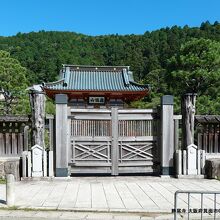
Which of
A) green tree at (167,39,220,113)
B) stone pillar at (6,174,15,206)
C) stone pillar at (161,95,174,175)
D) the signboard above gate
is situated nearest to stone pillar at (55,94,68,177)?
stone pillar at (161,95,174,175)

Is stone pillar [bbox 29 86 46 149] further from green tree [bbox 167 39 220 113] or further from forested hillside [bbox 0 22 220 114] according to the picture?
forested hillside [bbox 0 22 220 114]

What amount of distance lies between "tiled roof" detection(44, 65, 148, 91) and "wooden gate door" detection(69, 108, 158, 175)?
42.0 feet

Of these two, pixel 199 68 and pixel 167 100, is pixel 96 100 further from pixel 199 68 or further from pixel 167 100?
pixel 167 100

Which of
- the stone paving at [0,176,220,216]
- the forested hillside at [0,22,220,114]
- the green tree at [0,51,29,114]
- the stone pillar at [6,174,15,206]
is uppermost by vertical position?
the forested hillside at [0,22,220,114]

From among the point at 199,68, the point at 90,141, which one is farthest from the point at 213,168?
the point at 199,68

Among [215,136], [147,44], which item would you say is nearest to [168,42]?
[147,44]

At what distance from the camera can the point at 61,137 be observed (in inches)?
379

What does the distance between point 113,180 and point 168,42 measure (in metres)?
47.5

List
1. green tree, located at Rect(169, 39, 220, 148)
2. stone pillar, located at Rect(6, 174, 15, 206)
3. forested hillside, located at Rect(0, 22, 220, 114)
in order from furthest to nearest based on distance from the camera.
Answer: forested hillside, located at Rect(0, 22, 220, 114)
green tree, located at Rect(169, 39, 220, 148)
stone pillar, located at Rect(6, 174, 15, 206)

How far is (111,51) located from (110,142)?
1887 inches

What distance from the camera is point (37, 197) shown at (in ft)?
23.1

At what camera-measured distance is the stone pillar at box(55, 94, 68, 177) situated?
9555mm

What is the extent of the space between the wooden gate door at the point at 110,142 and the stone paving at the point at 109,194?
39 centimetres

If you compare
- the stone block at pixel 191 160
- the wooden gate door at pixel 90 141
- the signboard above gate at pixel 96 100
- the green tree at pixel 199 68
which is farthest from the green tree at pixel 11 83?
the stone block at pixel 191 160
